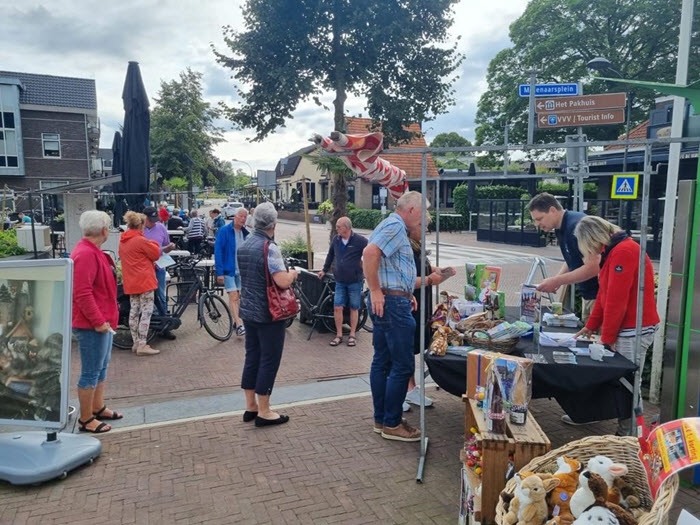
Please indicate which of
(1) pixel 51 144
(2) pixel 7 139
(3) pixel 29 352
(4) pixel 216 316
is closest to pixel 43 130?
(1) pixel 51 144

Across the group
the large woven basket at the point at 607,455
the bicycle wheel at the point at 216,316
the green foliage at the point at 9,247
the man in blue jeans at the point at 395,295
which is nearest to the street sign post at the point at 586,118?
the man in blue jeans at the point at 395,295

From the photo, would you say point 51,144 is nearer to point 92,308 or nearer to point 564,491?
point 92,308

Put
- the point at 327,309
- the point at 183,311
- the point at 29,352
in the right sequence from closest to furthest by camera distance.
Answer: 1. the point at 29,352
2. the point at 183,311
3. the point at 327,309

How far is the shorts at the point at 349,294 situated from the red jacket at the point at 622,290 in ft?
11.9

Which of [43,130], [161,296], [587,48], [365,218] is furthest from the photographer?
[43,130]

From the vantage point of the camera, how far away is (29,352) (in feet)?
11.9

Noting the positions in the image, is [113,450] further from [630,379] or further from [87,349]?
[630,379]

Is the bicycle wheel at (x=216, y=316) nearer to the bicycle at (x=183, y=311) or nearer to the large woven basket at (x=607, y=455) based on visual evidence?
the bicycle at (x=183, y=311)

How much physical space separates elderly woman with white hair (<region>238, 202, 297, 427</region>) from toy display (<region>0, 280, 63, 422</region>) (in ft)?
4.46

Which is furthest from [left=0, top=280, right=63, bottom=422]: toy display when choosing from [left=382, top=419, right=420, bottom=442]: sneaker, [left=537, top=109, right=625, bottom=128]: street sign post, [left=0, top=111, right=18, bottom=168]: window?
A: [left=0, top=111, right=18, bottom=168]: window

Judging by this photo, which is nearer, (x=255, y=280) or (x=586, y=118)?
(x=255, y=280)

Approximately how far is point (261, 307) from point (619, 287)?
2.69m

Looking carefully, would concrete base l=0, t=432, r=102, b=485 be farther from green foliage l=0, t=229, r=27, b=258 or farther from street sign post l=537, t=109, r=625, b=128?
green foliage l=0, t=229, r=27, b=258

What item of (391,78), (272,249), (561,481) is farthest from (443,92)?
(561,481)
